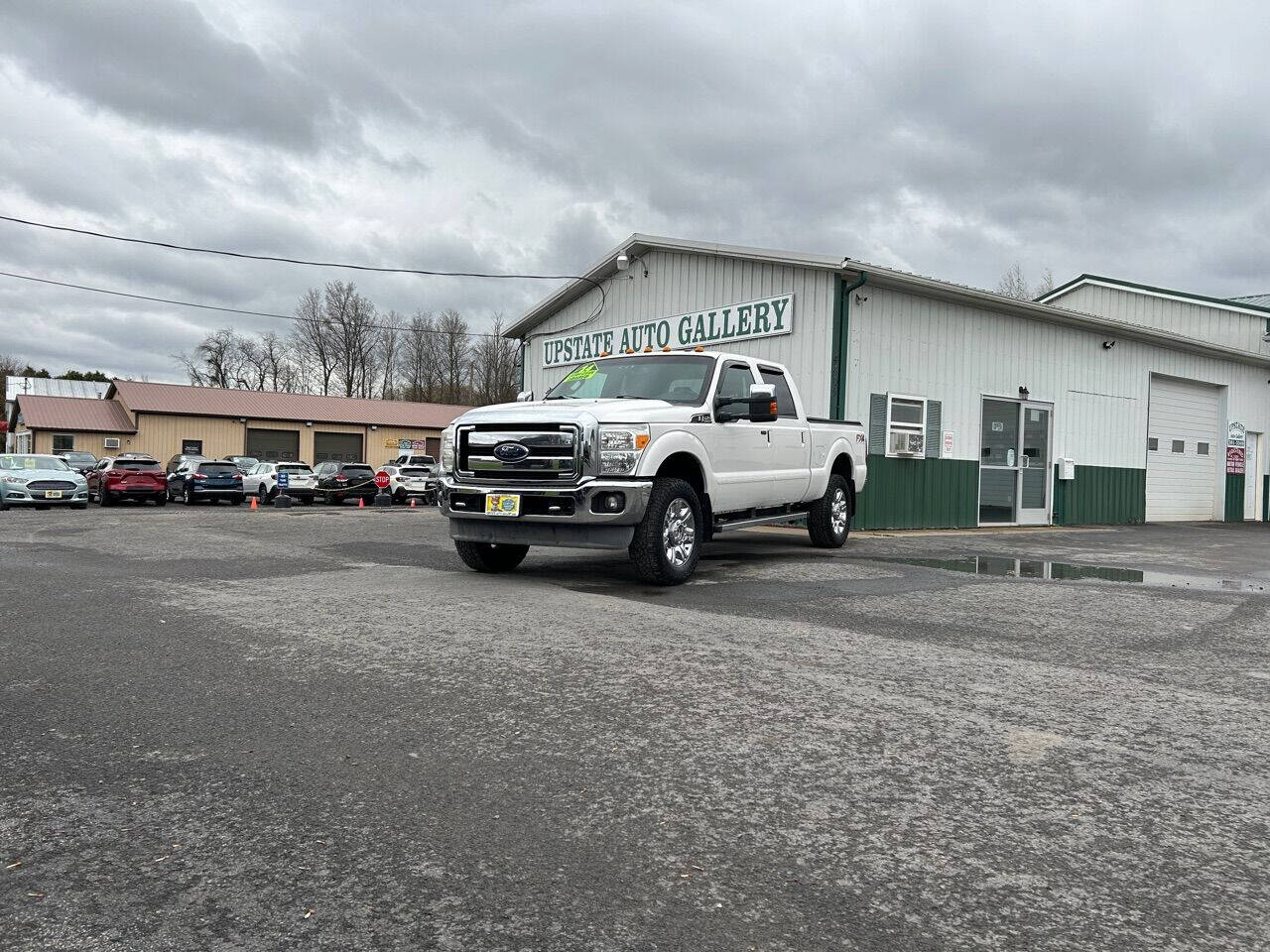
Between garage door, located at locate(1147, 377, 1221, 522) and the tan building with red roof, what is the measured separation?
34037mm

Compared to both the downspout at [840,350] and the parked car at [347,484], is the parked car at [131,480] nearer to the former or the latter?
the parked car at [347,484]

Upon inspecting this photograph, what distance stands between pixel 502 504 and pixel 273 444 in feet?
143

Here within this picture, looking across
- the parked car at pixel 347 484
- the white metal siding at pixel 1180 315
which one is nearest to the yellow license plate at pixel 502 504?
the white metal siding at pixel 1180 315

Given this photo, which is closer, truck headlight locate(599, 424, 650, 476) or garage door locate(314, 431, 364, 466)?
truck headlight locate(599, 424, 650, 476)

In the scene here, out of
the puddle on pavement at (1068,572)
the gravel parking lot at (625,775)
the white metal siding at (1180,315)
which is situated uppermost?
the white metal siding at (1180,315)

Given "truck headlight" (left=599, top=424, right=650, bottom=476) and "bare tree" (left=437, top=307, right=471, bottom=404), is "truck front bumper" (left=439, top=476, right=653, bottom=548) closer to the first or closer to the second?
"truck headlight" (left=599, top=424, right=650, bottom=476)

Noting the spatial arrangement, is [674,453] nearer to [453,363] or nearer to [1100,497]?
[1100,497]

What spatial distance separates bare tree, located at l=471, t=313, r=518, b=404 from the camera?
66.4 meters

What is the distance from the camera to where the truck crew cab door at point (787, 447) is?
10500 millimetres

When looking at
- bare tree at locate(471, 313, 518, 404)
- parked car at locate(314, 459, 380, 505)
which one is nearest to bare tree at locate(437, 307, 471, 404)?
bare tree at locate(471, 313, 518, 404)

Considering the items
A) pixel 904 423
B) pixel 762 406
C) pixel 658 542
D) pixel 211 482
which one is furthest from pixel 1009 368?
pixel 211 482

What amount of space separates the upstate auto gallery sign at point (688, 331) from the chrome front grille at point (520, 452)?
8.20 meters

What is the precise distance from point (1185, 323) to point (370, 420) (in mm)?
38813

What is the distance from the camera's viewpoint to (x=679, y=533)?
869 centimetres
